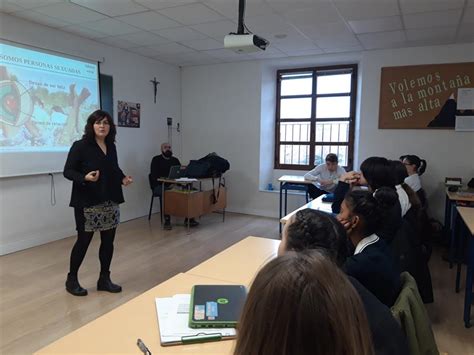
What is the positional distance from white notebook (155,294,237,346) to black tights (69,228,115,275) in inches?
73.8

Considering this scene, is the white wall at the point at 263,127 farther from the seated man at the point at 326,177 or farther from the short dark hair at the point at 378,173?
the short dark hair at the point at 378,173

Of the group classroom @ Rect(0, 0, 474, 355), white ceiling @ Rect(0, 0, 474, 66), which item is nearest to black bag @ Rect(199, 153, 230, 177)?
classroom @ Rect(0, 0, 474, 355)

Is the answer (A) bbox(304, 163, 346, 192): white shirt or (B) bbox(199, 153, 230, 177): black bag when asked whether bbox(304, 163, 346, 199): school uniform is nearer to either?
(A) bbox(304, 163, 346, 192): white shirt

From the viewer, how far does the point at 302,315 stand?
531 mm

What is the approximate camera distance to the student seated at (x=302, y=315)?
1.73 feet

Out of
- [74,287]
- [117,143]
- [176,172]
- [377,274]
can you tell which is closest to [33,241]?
[74,287]

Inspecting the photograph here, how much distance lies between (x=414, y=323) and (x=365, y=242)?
0.49m

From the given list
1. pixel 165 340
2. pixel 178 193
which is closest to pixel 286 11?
pixel 178 193

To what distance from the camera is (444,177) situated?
4977 millimetres

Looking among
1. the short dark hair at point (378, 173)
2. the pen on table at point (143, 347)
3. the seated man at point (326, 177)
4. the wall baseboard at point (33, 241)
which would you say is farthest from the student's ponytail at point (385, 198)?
the wall baseboard at point (33, 241)

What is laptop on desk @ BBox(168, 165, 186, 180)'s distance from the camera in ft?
17.6

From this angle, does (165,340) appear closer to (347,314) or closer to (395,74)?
(347,314)

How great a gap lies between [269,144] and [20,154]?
393cm

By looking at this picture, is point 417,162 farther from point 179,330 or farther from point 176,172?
point 179,330
